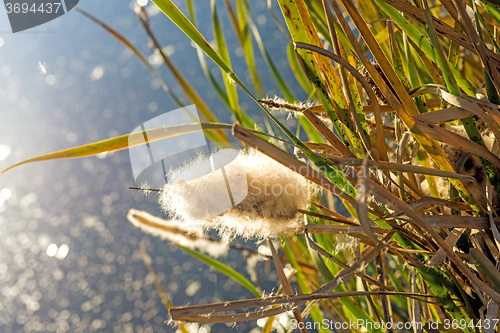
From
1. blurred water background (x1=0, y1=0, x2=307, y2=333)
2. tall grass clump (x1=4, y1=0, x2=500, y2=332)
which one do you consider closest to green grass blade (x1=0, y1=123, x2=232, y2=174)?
tall grass clump (x1=4, y1=0, x2=500, y2=332)

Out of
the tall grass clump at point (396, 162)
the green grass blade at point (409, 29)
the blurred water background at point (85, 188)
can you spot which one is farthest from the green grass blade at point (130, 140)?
the blurred water background at point (85, 188)

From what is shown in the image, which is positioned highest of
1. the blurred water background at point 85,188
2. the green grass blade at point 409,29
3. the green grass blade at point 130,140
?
the green grass blade at point 409,29

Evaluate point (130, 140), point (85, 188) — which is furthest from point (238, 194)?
point (85, 188)

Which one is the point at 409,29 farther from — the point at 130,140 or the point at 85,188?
the point at 85,188

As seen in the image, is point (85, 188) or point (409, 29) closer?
point (409, 29)

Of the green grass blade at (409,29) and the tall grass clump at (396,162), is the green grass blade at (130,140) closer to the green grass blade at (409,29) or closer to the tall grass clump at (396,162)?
the tall grass clump at (396,162)

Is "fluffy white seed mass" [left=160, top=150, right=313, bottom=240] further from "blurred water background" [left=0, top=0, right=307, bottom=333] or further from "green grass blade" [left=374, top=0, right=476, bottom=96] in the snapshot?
"blurred water background" [left=0, top=0, right=307, bottom=333]
